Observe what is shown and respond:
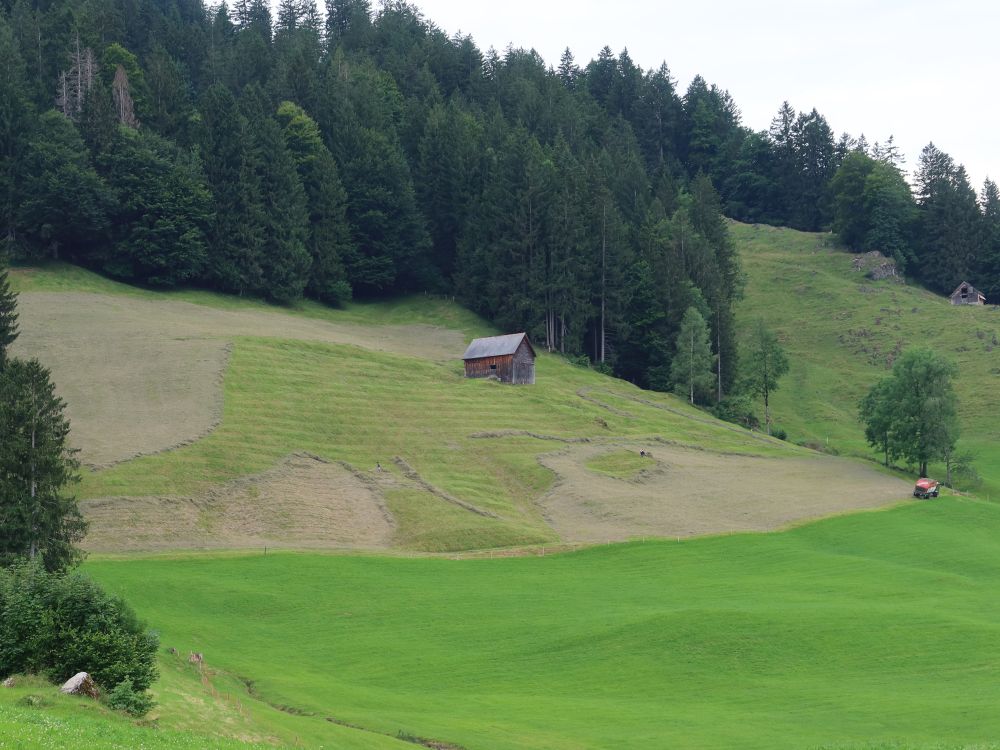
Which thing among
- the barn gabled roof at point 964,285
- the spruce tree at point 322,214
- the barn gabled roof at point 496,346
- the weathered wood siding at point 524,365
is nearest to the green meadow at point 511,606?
the weathered wood siding at point 524,365

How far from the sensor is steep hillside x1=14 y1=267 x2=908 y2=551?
72.8 metres

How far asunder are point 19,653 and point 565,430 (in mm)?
66725

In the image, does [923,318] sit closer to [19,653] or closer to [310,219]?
[310,219]

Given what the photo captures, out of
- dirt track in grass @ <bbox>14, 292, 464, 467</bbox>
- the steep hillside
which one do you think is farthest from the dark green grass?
dirt track in grass @ <bbox>14, 292, 464, 467</bbox>

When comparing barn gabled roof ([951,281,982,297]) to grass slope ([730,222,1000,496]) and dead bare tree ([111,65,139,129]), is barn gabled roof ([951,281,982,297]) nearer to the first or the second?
grass slope ([730,222,1000,496])

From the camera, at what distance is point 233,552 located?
65.6 metres

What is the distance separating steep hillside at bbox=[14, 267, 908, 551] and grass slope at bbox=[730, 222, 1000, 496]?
20400 millimetres

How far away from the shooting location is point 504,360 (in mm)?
107188

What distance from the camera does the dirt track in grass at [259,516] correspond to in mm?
66938

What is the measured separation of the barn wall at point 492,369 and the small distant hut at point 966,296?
8612cm

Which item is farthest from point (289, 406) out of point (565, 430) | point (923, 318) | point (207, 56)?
point (207, 56)

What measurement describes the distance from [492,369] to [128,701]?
77834 mm

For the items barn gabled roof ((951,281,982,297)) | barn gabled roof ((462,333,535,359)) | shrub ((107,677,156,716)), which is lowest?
shrub ((107,677,156,716))

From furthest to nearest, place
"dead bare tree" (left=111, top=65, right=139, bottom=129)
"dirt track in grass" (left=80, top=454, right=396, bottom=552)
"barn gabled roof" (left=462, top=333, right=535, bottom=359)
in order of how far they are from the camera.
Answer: "dead bare tree" (left=111, top=65, right=139, bottom=129) < "barn gabled roof" (left=462, top=333, right=535, bottom=359) < "dirt track in grass" (left=80, top=454, right=396, bottom=552)
